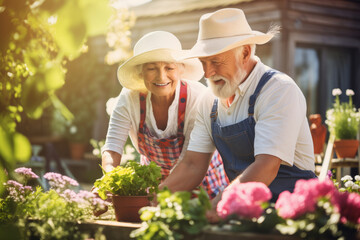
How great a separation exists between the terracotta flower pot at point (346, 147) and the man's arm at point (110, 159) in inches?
102

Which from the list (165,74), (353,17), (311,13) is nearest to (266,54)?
(311,13)

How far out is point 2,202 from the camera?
2.35 metres

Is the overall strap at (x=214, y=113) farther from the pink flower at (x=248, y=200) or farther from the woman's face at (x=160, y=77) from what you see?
the pink flower at (x=248, y=200)

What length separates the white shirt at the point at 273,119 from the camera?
7.64 feet

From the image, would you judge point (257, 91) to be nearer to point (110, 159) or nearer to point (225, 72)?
point (225, 72)

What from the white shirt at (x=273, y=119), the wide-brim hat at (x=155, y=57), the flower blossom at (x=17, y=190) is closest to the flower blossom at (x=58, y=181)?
the flower blossom at (x=17, y=190)

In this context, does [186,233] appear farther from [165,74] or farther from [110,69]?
[110,69]

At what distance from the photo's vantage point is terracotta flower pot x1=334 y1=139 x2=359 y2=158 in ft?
15.9

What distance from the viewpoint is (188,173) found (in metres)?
Answer: 2.69

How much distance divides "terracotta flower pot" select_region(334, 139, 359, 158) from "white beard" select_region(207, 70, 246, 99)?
259 cm

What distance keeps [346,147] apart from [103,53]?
6833mm

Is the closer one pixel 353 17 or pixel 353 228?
pixel 353 228

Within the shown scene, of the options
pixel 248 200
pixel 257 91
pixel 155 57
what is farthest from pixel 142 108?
pixel 248 200

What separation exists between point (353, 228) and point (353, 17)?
7.55 metres
